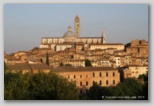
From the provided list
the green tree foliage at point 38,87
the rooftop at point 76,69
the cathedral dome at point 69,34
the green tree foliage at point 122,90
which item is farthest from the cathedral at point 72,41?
the green tree foliage at point 122,90

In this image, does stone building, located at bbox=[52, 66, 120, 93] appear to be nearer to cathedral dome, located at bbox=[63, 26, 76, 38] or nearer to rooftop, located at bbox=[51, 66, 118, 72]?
rooftop, located at bbox=[51, 66, 118, 72]

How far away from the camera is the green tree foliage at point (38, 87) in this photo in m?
7.34

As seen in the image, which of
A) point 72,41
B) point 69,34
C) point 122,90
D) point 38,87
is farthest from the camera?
point 72,41

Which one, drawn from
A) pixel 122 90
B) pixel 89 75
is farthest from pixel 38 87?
pixel 122 90

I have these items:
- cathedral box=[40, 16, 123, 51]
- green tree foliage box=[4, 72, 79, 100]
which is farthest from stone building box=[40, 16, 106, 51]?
green tree foliage box=[4, 72, 79, 100]

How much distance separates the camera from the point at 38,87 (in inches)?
298

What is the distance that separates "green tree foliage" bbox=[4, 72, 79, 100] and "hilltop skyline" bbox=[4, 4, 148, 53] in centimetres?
52

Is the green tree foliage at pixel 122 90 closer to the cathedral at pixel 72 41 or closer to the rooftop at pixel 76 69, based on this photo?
the rooftop at pixel 76 69

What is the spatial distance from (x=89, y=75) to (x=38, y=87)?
0.96 meters

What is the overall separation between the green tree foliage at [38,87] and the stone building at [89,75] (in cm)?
13

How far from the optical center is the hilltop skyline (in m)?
7.39

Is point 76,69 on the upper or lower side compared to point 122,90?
upper

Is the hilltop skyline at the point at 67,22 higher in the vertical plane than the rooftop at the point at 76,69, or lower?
higher

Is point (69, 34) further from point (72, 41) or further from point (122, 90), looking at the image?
point (122, 90)
